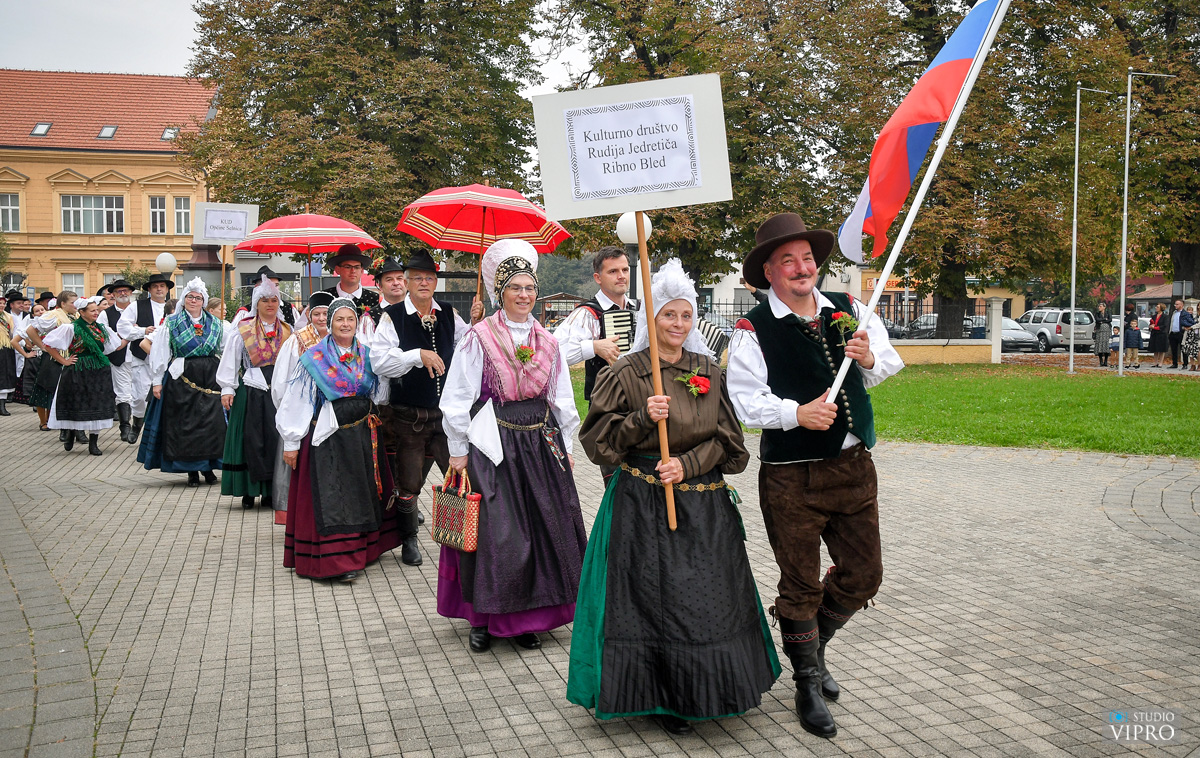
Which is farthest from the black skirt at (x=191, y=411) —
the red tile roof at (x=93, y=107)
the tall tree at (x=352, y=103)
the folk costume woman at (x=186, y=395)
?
the red tile roof at (x=93, y=107)

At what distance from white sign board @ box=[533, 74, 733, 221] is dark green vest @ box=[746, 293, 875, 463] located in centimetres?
67

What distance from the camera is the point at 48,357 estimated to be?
14453 mm

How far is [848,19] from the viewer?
25906 mm

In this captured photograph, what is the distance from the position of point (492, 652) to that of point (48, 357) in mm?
12207

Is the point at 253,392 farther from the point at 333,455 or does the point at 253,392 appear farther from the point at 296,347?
the point at 333,455

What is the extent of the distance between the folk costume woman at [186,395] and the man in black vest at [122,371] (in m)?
3.75

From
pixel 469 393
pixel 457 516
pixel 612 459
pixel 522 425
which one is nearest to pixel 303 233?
pixel 469 393

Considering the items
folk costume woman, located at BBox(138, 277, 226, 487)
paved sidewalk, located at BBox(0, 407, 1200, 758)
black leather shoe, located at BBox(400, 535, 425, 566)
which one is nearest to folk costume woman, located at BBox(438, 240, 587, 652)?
paved sidewalk, located at BBox(0, 407, 1200, 758)

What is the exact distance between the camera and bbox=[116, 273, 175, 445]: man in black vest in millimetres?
13000

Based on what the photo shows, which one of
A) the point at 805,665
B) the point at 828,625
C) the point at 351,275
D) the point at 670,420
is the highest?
the point at 351,275

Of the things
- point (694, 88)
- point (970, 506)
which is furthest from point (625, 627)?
point (970, 506)

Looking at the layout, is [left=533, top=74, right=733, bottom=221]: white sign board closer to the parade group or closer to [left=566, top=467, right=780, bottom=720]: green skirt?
the parade group

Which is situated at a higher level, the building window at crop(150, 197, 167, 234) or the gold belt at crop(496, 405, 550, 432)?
the building window at crop(150, 197, 167, 234)

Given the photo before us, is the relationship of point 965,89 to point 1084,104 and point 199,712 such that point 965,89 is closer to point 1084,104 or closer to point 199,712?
point 199,712
